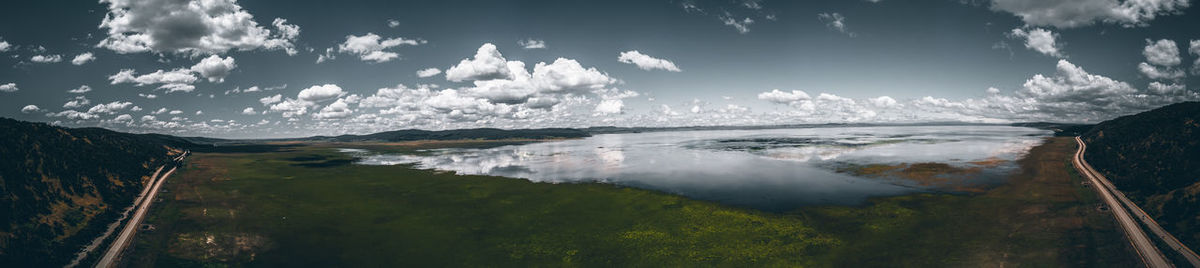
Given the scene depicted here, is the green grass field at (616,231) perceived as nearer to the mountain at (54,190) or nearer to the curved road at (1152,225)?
the curved road at (1152,225)

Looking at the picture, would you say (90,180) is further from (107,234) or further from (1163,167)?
(1163,167)

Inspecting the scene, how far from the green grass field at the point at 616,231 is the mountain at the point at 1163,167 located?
4.02 m

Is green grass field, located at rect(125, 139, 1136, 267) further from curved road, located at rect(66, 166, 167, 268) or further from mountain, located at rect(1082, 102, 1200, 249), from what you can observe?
mountain, located at rect(1082, 102, 1200, 249)

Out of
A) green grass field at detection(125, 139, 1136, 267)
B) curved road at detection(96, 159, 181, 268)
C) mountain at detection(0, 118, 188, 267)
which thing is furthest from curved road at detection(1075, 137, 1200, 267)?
mountain at detection(0, 118, 188, 267)

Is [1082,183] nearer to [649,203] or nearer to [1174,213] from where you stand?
[1174,213]

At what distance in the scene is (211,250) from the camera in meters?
30.2

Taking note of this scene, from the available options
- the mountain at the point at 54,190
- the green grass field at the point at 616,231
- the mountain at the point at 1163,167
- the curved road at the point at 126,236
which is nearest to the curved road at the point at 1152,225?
the mountain at the point at 1163,167

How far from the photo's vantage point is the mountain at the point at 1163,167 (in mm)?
33562

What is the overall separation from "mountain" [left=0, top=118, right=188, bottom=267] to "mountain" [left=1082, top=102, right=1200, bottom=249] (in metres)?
91.6

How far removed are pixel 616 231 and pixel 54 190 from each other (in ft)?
201

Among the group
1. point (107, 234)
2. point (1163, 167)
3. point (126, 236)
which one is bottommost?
point (107, 234)

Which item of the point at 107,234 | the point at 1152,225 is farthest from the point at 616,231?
the point at 1152,225

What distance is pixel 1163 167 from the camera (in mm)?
45438

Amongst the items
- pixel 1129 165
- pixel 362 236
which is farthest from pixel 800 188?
pixel 362 236
